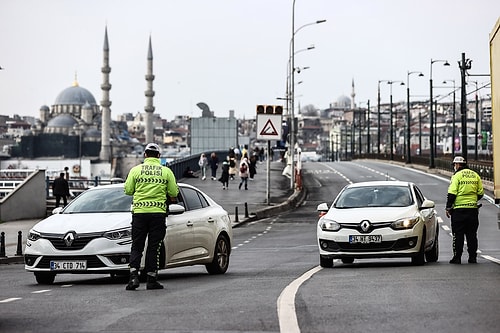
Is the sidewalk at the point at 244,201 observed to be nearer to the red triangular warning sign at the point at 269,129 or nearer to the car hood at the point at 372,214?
the red triangular warning sign at the point at 269,129

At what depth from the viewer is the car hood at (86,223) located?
14648 mm

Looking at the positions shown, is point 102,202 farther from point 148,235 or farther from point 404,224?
point 404,224

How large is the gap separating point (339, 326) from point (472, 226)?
31.4 ft

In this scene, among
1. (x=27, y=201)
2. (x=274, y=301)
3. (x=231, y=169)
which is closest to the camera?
(x=274, y=301)

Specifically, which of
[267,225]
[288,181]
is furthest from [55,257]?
[288,181]

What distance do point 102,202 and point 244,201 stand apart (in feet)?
110

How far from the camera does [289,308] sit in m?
10.5

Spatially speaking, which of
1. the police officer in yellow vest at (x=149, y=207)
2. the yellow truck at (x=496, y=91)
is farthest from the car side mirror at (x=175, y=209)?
the yellow truck at (x=496, y=91)

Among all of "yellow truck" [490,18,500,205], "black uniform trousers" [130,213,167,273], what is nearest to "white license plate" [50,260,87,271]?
"black uniform trousers" [130,213,167,273]

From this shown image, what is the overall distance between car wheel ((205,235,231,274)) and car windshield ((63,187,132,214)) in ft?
5.47

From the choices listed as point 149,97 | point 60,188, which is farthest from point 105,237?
point 149,97

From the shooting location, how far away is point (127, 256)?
1455 centimetres

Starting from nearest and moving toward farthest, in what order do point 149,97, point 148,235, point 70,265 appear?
1. point 148,235
2. point 70,265
3. point 149,97

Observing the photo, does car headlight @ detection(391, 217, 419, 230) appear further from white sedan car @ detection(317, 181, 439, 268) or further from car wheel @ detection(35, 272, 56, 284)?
car wheel @ detection(35, 272, 56, 284)
